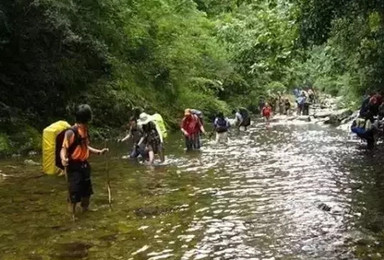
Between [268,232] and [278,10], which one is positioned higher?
[278,10]

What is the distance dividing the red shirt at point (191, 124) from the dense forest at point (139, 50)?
4017 millimetres

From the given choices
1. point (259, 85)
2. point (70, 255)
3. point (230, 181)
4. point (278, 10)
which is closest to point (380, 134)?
point (278, 10)

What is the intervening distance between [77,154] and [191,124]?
9.96m

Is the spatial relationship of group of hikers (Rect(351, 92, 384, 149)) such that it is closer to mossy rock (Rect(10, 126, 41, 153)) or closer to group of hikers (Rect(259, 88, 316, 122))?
mossy rock (Rect(10, 126, 41, 153))

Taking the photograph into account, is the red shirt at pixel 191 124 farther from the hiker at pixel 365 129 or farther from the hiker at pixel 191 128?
the hiker at pixel 365 129

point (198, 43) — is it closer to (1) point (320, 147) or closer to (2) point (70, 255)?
(1) point (320, 147)

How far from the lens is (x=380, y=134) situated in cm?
2058

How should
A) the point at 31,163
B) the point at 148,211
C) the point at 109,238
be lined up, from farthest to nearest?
the point at 31,163 < the point at 148,211 < the point at 109,238

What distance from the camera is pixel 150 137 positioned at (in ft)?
53.3

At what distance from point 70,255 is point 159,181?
5.85m

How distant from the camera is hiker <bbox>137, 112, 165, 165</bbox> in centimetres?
1605

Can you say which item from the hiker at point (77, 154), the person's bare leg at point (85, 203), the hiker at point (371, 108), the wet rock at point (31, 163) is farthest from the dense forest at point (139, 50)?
the person's bare leg at point (85, 203)

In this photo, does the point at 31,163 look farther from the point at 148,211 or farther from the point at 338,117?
the point at 338,117

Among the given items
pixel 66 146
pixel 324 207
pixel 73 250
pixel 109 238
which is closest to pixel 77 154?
pixel 66 146
